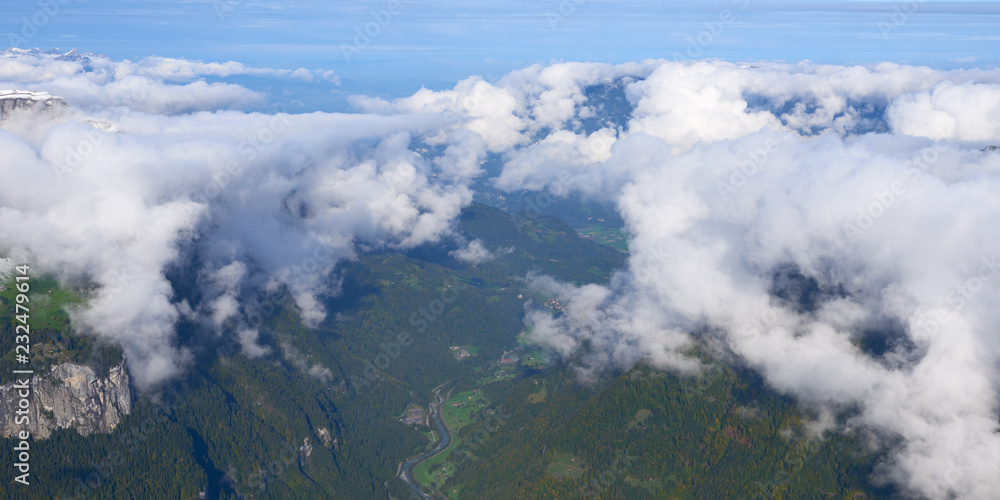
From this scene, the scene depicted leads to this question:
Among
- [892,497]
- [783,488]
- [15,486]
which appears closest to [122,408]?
[15,486]

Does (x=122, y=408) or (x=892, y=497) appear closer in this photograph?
(x=892, y=497)

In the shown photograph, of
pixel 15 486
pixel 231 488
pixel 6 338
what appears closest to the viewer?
pixel 15 486

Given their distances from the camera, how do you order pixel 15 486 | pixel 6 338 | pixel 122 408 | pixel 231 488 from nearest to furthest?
pixel 15 486 < pixel 6 338 < pixel 122 408 < pixel 231 488

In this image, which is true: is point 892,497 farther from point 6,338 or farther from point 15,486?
point 6,338

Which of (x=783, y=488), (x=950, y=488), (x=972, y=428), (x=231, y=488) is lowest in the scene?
(x=231, y=488)

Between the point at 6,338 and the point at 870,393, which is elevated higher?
the point at 6,338

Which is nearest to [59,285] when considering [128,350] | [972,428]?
[128,350]
